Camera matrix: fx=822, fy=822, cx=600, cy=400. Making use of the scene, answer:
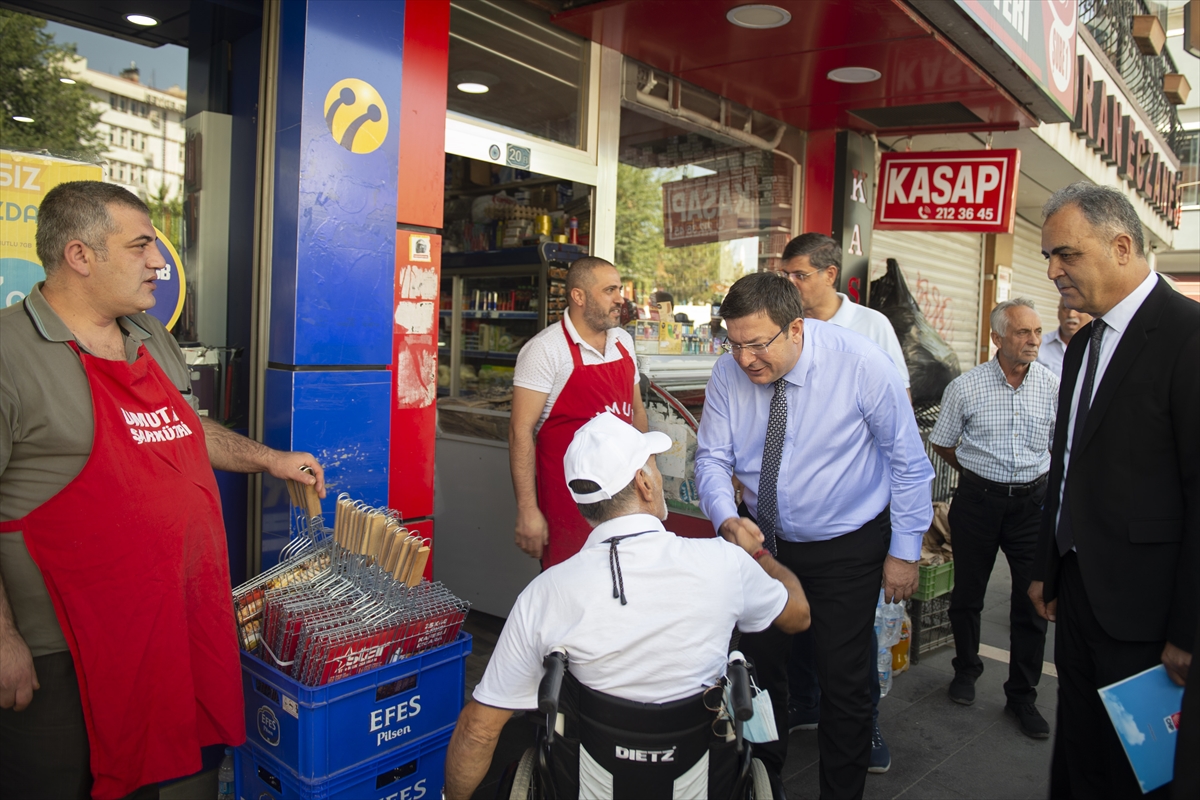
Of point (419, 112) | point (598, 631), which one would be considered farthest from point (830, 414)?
point (419, 112)

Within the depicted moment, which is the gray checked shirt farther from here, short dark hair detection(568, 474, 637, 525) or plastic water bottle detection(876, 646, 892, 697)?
short dark hair detection(568, 474, 637, 525)

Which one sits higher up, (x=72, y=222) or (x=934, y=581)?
(x=72, y=222)

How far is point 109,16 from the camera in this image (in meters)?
3.50

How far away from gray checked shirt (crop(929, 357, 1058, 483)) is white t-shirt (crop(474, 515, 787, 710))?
108 inches

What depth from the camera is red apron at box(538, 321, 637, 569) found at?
3.64 m

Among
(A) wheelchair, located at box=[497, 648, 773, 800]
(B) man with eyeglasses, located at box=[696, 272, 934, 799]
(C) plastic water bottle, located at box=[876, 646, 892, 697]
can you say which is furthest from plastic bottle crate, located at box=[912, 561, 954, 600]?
(A) wheelchair, located at box=[497, 648, 773, 800]

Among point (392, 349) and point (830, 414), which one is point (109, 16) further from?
point (830, 414)

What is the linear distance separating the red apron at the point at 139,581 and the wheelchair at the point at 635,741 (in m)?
1.08

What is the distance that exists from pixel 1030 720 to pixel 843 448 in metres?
2.18

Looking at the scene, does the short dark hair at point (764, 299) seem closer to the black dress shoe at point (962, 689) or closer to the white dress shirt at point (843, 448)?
the white dress shirt at point (843, 448)

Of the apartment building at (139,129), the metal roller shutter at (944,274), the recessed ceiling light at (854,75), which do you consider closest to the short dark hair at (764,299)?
the apartment building at (139,129)

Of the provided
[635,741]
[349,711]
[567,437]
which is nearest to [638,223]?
[567,437]

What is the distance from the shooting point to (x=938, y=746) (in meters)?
3.84

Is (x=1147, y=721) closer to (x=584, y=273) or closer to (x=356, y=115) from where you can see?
(x=584, y=273)
